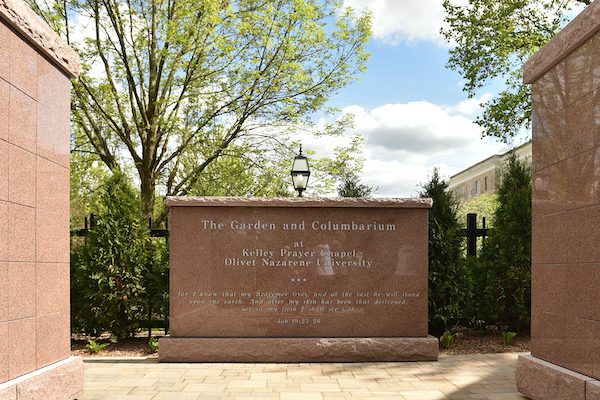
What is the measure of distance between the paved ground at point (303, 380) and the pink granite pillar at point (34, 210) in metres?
0.98

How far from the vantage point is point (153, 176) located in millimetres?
15422

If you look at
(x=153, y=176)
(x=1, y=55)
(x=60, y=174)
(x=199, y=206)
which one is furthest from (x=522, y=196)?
(x=153, y=176)

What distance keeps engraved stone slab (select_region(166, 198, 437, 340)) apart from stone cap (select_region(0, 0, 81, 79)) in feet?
8.09

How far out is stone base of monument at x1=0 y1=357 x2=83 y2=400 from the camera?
399 cm

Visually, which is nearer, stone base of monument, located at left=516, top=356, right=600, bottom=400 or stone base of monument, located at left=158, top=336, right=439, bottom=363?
stone base of monument, located at left=516, top=356, right=600, bottom=400

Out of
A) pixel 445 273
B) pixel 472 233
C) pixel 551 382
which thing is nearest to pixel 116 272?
pixel 445 273

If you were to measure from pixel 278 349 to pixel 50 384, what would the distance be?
313cm

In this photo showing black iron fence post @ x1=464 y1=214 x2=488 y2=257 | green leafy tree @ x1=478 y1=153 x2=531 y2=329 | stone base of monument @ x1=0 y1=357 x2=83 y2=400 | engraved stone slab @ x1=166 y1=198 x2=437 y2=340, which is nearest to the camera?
stone base of monument @ x1=0 y1=357 x2=83 y2=400

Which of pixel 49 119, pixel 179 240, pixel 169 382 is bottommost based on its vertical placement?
pixel 169 382

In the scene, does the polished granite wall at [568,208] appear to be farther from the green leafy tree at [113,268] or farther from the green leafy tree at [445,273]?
the green leafy tree at [113,268]

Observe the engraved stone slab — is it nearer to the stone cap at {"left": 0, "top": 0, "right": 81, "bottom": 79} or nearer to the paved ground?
the paved ground

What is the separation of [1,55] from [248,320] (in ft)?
14.8

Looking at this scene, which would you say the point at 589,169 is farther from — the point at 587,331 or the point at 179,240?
the point at 179,240

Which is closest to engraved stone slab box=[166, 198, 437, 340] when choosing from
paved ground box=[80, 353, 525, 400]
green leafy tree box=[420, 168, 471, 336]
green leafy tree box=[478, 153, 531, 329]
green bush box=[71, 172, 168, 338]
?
paved ground box=[80, 353, 525, 400]
